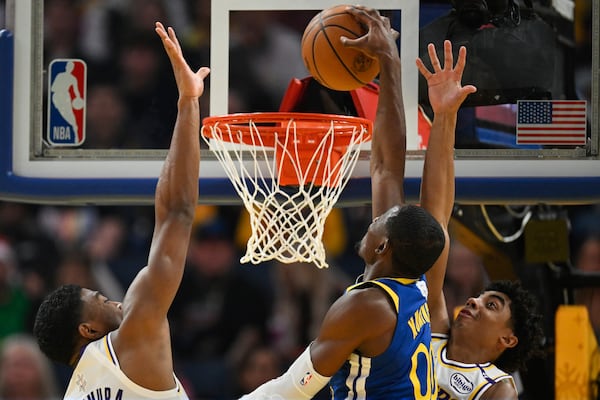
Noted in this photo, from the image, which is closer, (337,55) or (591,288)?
(337,55)

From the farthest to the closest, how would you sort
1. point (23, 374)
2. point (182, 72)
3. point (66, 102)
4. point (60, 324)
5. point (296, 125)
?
1. point (23, 374)
2. point (66, 102)
3. point (296, 125)
4. point (182, 72)
5. point (60, 324)

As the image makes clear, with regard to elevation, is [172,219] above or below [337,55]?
below

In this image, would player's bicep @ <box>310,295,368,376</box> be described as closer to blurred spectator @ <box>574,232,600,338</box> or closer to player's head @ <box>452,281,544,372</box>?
player's head @ <box>452,281,544,372</box>

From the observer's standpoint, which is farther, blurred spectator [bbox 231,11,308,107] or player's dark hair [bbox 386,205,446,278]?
blurred spectator [bbox 231,11,308,107]

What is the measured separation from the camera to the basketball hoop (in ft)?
11.6

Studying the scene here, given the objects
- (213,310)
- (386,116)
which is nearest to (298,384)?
(386,116)

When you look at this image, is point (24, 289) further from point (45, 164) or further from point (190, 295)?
point (45, 164)

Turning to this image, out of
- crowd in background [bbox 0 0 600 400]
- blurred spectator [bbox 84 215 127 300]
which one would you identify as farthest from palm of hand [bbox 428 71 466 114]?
blurred spectator [bbox 84 215 127 300]

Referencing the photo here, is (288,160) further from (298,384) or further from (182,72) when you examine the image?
(298,384)

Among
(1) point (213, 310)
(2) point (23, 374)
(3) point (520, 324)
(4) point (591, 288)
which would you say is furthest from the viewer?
(1) point (213, 310)

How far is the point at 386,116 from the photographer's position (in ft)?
10.9

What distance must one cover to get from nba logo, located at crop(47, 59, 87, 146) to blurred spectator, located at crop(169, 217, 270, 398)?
8.06ft

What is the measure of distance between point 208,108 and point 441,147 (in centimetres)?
103

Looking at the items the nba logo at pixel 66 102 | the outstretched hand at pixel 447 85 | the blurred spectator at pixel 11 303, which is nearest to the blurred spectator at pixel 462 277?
the outstretched hand at pixel 447 85
